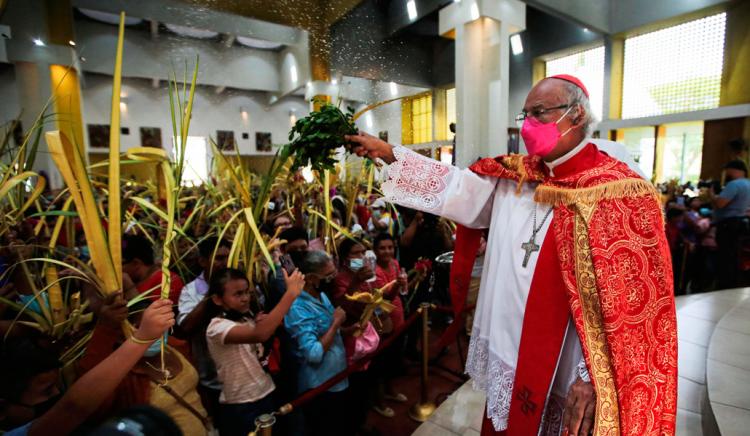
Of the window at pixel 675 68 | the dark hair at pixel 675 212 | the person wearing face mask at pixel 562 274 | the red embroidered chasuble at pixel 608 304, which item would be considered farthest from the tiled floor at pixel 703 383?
the window at pixel 675 68

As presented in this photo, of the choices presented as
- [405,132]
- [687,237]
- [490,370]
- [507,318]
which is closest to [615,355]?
[507,318]

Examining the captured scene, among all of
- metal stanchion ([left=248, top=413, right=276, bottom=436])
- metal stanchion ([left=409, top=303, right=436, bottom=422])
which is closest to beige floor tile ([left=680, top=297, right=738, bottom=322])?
metal stanchion ([left=409, top=303, right=436, bottom=422])

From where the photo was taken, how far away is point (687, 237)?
16.5 ft

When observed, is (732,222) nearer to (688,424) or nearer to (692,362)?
(692,362)

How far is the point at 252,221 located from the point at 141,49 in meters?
2.74

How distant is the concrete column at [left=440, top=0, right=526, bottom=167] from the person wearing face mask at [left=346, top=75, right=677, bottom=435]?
4809mm

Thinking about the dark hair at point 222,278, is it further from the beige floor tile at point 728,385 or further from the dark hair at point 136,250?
the beige floor tile at point 728,385

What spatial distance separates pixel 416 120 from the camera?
5449 millimetres

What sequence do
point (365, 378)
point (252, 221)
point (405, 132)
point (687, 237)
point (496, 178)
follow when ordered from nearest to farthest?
1. point (496, 178)
2. point (252, 221)
3. point (365, 378)
4. point (687, 237)
5. point (405, 132)

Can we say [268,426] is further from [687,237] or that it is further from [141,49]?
[687,237]

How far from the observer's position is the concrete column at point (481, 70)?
6.16 meters

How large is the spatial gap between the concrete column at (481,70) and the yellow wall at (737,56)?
22.1 ft

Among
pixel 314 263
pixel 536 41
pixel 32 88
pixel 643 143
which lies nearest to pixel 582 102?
pixel 314 263

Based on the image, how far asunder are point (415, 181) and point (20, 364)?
4.70ft
